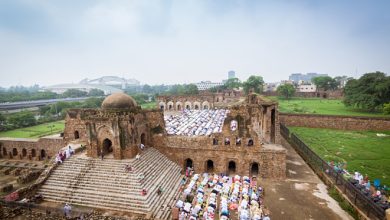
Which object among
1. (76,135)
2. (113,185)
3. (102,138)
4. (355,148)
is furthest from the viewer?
(355,148)

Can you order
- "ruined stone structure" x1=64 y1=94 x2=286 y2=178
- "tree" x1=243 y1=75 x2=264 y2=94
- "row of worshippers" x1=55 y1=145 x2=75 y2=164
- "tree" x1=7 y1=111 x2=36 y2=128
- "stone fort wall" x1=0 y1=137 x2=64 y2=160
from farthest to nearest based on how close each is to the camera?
1. "tree" x1=243 y1=75 x2=264 y2=94
2. "tree" x1=7 y1=111 x2=36 y2=128
3. "stone fort wall" x1=0 y1=137 x2=64 y2=160
4. "row of worshippers" x1=55 y1=145 x2=75 y2=164
5. "ruined stone structure" x1=64 y1=94 x2=286 y2=178

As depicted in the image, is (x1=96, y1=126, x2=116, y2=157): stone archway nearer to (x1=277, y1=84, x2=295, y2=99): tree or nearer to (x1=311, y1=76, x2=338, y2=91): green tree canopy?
(x1=277, y1=84, x2=295, y2=99): tree

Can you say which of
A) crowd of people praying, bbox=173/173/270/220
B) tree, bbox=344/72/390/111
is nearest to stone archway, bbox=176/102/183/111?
tree, bbox=344/72/390/111

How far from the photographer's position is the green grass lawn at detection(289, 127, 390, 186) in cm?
1916

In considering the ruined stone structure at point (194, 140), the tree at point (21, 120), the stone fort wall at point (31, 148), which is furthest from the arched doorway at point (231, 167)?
the tree at point (21, 120)

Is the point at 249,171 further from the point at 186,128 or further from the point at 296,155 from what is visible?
the point at 186,128

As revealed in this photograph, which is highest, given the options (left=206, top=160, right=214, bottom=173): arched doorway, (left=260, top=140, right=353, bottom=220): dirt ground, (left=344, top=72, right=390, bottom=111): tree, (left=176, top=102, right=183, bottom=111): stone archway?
(left=344, top=72, right=390, bottom=111): tree

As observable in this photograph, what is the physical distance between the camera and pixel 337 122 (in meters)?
35.5

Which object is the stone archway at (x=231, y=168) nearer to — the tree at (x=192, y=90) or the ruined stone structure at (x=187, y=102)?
the ruined stone structure at (x=187, y=102)

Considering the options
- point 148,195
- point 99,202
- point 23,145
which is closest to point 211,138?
point 148,195

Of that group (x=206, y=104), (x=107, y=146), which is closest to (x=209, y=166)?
(x=107, y=146)

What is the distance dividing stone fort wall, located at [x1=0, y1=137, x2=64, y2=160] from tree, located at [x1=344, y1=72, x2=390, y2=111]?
47.2 m

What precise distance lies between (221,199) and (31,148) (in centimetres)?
2356

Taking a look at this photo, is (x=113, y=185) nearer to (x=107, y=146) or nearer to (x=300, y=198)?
(x=107, y=146)
